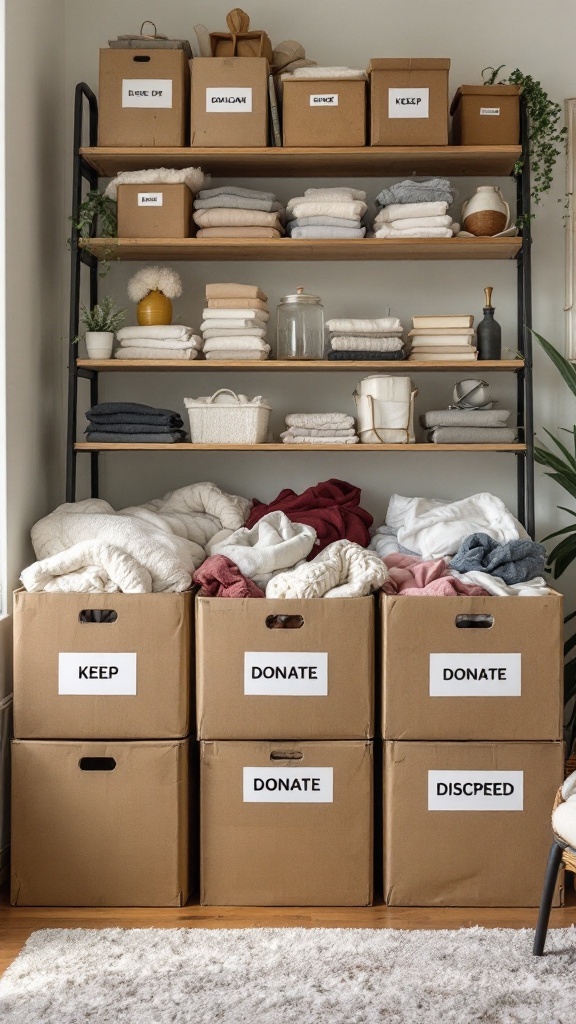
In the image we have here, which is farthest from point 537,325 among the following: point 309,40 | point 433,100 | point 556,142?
point 309,40

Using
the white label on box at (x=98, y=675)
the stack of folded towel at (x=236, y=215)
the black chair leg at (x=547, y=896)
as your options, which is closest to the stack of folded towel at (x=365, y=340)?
the stack of folded towel at (x=236, y=215)

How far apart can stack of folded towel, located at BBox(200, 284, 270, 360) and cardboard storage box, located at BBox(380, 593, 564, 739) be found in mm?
→ 861

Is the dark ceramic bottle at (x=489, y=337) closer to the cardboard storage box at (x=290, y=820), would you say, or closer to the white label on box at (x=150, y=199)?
the white label on box at (x=150, y=199)

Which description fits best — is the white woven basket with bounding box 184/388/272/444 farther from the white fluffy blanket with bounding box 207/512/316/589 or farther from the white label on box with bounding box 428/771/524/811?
the white label on box with bounding box 428/771/524/811

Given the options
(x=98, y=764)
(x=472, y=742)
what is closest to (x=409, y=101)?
(x=472, y=742)

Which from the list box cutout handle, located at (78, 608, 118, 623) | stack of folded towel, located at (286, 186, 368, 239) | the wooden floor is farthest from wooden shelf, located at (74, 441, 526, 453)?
the wooden floor

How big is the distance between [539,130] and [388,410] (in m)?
0.92

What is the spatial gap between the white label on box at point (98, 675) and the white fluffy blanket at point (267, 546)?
38cm

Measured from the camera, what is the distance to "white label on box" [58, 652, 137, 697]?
2.37 metres

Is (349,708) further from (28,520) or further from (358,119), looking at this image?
(358,119)

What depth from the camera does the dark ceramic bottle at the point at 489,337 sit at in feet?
9.18

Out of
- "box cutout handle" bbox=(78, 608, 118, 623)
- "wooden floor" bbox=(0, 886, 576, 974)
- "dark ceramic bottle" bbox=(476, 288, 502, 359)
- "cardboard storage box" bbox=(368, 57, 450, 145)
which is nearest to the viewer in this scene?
"wooden floor" bbox=(0, 886, 576, 974)

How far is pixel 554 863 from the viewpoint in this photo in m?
2.04

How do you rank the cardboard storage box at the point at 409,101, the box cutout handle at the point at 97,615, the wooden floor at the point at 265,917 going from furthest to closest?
the cardboard storage box at the point at 409,101 < the box cutout handle at the point at 97,615 < the wooden floor at the point at 265,917
